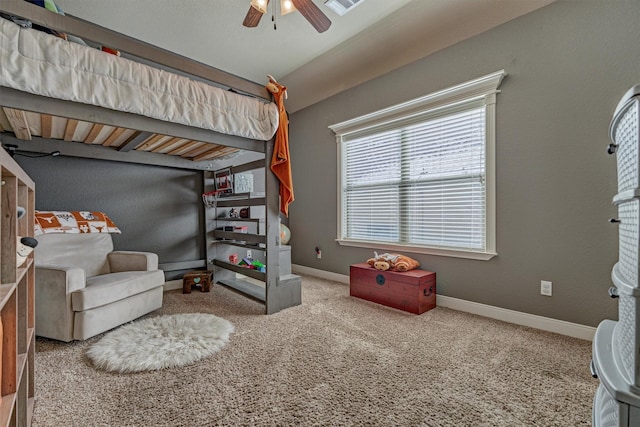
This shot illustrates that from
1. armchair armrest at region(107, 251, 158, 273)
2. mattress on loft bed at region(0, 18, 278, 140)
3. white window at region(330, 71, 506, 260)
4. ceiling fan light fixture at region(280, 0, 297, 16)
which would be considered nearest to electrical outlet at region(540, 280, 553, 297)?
white window at region(330, 71, 506, 260)

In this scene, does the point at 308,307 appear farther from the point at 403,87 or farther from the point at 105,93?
the point at 403,87

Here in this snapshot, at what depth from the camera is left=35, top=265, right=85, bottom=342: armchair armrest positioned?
1.92 meters

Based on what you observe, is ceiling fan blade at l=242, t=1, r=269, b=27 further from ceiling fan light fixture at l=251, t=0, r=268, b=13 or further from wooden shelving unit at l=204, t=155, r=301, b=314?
wooden shelving unit at l=204, t=155, r=301, b=314

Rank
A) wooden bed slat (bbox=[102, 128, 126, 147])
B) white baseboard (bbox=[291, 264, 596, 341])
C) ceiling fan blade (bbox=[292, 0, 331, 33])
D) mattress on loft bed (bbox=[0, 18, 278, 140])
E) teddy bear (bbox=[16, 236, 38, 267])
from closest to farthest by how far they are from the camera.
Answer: teddy bear (bbox=[16, 236, 38, 267]), mattress on loft bed (bbox=[0, 18, 278, 140]), ceiling fan blade (bbox=[292, 0, 331, 33]), white baseboard (bbox=[291, 264, 596, 341]), wooden bed slat (bbox=[102, 128, 126, 147])

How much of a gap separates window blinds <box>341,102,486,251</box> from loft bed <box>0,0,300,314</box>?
1.36 metres

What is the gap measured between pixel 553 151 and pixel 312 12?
6.87ft

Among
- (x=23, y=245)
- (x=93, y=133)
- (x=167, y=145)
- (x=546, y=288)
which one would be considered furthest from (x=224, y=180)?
(x=546, y=288)

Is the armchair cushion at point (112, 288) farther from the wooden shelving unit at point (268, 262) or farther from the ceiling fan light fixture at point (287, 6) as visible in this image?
the ceiling fan light fixture at point (287, 6)

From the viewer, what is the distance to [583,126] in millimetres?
2047

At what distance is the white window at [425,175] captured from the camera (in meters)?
2.58

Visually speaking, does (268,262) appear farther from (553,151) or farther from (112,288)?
(553,151)

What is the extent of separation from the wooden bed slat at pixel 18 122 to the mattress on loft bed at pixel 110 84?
48 cm

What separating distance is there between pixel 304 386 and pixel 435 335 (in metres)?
1.14

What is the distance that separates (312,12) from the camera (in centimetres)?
201
